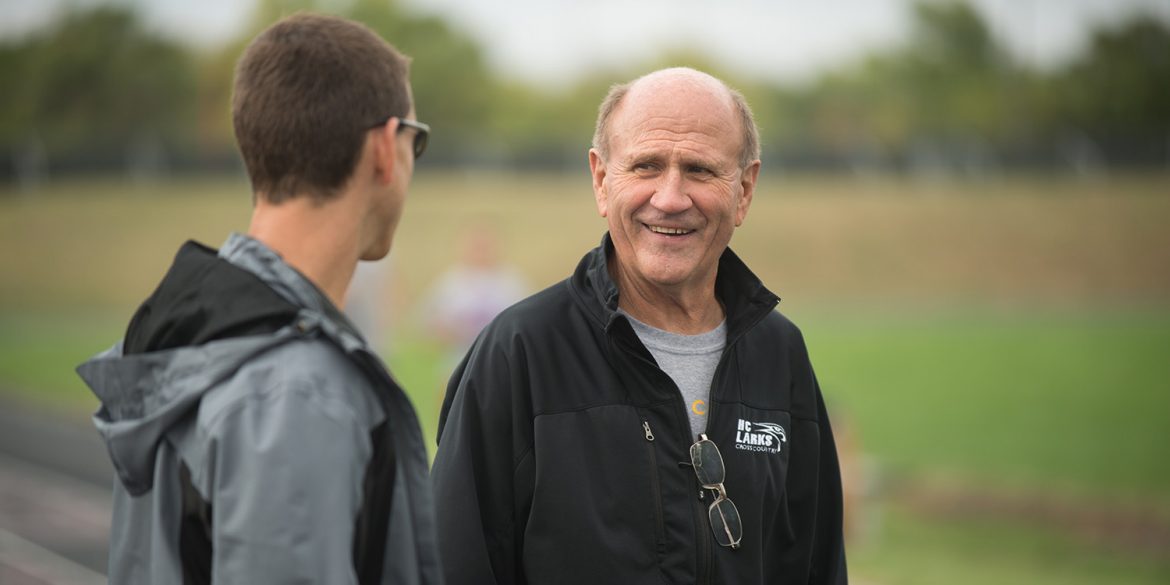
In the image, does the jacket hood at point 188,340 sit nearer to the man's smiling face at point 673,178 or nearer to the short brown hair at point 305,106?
the short brown hair at point 305,106

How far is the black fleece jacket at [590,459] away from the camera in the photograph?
2.73 m

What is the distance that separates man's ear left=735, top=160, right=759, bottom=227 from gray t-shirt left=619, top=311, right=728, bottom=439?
0.31m

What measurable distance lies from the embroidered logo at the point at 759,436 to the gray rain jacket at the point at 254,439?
0.99 meters

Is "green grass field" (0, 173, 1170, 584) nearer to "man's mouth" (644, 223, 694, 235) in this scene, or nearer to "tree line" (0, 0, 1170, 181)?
"tree line" (0, 0, 1170, 181)

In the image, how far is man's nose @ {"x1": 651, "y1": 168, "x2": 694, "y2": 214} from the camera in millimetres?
2969

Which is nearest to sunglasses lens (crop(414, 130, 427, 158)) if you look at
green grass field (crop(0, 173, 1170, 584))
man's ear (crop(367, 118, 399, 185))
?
man's ear (crop(367, 118, 399, 185))

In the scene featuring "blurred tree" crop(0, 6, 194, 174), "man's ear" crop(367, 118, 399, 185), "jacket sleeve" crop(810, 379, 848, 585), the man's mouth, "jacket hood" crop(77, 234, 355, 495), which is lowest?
"jacket sleeve" crop(810, 379, 848, 585)

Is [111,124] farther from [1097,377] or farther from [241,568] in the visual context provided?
[241,568]

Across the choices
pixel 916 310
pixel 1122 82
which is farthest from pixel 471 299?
pixel 1122 82

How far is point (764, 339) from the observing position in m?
3.15

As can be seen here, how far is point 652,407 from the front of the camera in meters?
2.84

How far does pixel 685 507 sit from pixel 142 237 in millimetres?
40992

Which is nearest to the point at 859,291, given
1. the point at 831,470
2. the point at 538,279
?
the point at 538,279

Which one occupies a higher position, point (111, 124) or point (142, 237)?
point (111, 124)
